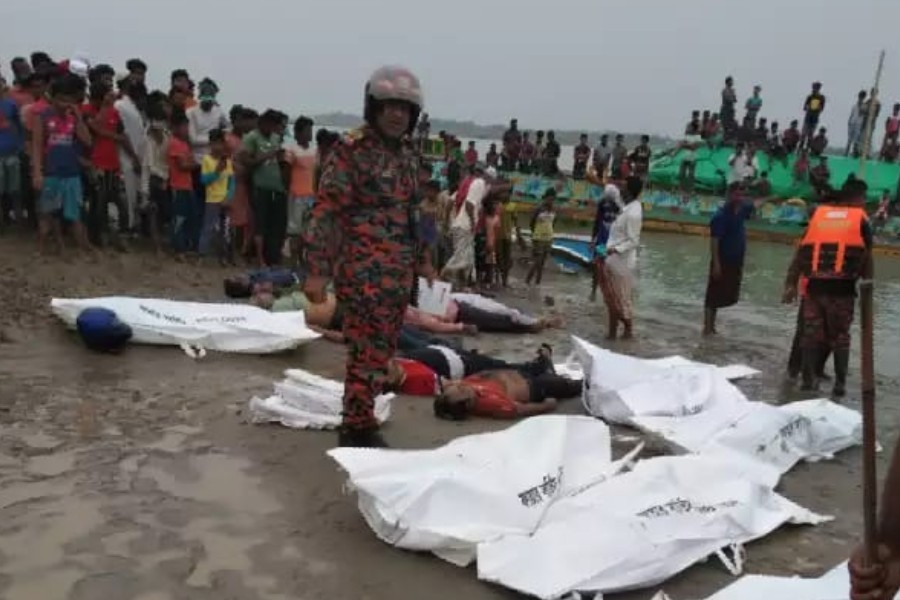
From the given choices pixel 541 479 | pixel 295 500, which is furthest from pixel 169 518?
pixel 541 479

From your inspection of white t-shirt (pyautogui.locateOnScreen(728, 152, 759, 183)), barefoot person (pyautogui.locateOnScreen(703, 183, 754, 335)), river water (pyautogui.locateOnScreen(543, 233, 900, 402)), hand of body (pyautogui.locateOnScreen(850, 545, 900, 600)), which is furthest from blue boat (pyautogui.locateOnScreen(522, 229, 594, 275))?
hand of body (pyautogui.locateOnScreen(850, 545, 900, 600))

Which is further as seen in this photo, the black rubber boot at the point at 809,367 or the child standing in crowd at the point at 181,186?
the child standing in crowd at the point at 181,186

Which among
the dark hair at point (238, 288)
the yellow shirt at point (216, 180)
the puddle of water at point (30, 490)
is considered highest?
the yellow shirt at point (216, 180)

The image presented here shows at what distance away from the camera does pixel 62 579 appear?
9.50 feet

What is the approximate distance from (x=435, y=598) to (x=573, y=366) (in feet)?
12.2

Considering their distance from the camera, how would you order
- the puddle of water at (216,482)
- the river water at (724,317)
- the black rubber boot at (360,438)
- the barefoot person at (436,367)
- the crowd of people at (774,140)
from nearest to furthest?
the puddle of water at (216,482) → the black rubber boot at (360,438) → the barefoot person at (436,367) → the river water at (724,317) → the crowd of people at (774,140)

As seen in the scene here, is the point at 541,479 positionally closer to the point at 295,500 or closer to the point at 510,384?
the point at 295,500

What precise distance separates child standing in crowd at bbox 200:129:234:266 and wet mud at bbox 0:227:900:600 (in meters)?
2.09

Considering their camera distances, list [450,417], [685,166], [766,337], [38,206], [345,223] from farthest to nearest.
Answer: [685,166] → [766,337] → [38,206] → [450,417] → [345,223]

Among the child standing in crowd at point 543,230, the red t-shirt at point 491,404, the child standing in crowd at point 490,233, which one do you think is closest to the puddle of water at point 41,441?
the red t-shirt at point 491,404

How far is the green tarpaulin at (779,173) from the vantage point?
2191 centimetres

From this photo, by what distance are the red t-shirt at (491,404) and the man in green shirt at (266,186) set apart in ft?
15.6

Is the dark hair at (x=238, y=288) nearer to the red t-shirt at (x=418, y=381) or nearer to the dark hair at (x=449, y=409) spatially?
the red t-shirt at (x=418, y=381)

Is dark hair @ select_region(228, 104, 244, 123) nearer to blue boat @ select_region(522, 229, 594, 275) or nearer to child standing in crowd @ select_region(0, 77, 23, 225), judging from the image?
child standing in crowd @ select_region(0, 77, 23, 225)
